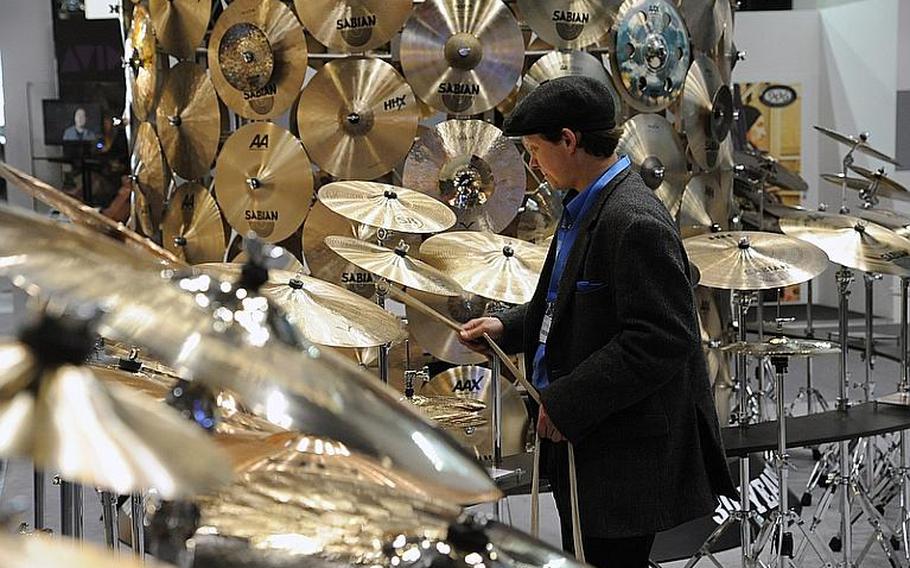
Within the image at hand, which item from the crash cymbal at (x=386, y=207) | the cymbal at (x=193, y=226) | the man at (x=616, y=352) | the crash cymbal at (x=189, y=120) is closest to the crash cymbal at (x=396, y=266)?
the crash cymbal at (x=386, y=207)

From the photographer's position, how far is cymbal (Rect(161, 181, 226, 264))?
511 centimetres

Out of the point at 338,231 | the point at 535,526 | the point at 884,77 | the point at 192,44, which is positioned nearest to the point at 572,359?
the point at 535,526

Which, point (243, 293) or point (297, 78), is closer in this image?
point (243, 293)

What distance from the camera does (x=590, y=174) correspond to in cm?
251

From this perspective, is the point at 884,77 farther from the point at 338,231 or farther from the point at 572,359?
the point at 572,359

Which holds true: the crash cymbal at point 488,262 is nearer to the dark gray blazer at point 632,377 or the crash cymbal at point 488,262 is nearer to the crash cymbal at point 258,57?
the crash cymbal at point 258,57

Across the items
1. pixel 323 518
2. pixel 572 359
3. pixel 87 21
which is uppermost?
pixel 87 21

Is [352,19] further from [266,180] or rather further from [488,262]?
[488,262]

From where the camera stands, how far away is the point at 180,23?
16.7 feet

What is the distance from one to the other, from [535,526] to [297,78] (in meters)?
2.89

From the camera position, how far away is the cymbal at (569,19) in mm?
4797

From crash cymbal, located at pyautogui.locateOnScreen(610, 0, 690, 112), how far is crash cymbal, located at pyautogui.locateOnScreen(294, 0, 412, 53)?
0.88 metres

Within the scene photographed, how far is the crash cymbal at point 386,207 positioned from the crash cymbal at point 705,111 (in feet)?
4.66

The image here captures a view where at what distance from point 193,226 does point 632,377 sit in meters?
3.20
